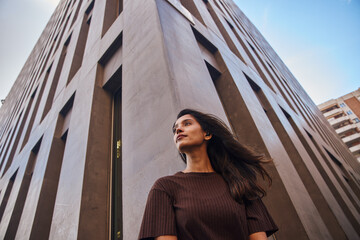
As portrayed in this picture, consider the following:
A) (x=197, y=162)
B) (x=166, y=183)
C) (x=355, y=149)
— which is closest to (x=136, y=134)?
(x=197, y=162)

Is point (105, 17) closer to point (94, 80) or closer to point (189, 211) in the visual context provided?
point (94, 80)

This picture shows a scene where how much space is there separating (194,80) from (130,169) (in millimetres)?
1690

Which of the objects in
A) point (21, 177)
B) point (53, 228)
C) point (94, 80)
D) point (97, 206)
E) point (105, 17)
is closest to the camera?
point (97, 206)

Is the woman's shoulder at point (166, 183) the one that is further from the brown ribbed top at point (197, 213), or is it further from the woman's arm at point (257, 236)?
the woman's arm at point (257, 236)

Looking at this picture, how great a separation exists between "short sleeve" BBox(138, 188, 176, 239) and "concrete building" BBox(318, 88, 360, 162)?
66.2 m

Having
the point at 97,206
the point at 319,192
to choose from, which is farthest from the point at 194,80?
the point at 319,192

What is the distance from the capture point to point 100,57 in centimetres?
547

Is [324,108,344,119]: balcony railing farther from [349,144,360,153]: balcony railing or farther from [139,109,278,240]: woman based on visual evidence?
[139,109,278,240]: woman

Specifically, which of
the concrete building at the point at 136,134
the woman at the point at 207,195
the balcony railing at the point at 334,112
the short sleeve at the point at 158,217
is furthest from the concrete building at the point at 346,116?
the short sleeve at the point at 158,217

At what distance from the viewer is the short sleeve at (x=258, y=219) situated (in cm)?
151

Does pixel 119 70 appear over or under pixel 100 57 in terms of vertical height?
under

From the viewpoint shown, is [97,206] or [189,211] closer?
[189,211]

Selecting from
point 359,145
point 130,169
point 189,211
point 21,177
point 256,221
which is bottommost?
point 256,221

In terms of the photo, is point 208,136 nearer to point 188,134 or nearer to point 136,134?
point 188,134
